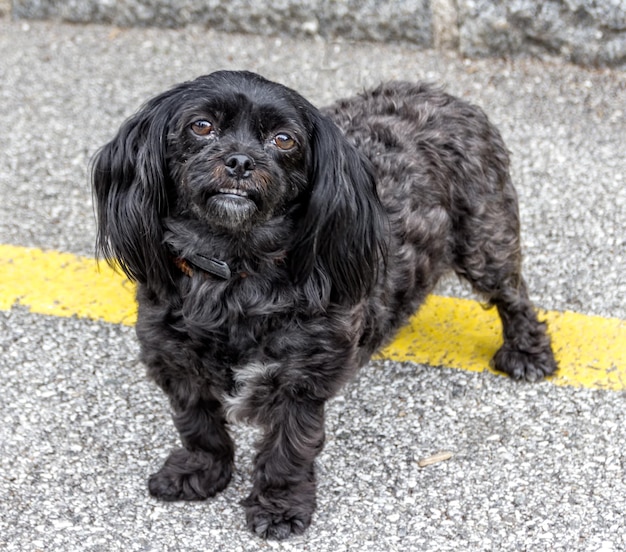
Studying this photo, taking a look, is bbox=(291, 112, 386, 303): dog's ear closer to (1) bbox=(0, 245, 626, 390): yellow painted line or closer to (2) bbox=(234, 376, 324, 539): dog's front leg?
(2) bbox=(234, 376, 324, 539): dog's front leg

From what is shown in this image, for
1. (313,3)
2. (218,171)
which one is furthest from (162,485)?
(313,3)

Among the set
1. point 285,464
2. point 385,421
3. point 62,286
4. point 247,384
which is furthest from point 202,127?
point 62,286

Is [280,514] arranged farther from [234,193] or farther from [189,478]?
[234,193]

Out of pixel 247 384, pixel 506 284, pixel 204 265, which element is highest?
pixel 204 265

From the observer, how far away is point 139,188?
2979mm

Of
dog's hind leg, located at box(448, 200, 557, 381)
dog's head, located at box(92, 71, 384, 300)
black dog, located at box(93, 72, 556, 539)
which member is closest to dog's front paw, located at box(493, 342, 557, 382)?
dog's hind leg, located at box(448, 200, 557, 381)

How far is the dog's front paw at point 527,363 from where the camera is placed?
12.7 feet

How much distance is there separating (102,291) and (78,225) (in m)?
0.52

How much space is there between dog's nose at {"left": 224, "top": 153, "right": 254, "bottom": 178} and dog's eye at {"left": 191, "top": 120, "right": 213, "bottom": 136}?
0.52 feet

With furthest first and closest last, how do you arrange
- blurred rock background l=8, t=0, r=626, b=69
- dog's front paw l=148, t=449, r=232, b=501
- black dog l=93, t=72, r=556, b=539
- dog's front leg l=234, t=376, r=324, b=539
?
blurred rock background l=8, t=0, r=626, b=69 < dog's front paw l=148, t=449, r=232, b=501 < dog's front leg l=234, t=376, r=324, b=539 < black dog l=93, t=72, r=556, b=539

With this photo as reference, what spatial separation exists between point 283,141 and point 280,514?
1227mm

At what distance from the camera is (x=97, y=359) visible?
3.90 m

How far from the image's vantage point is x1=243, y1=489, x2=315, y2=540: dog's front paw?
10.5 ft

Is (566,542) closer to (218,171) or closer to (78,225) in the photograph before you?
(218,171)
